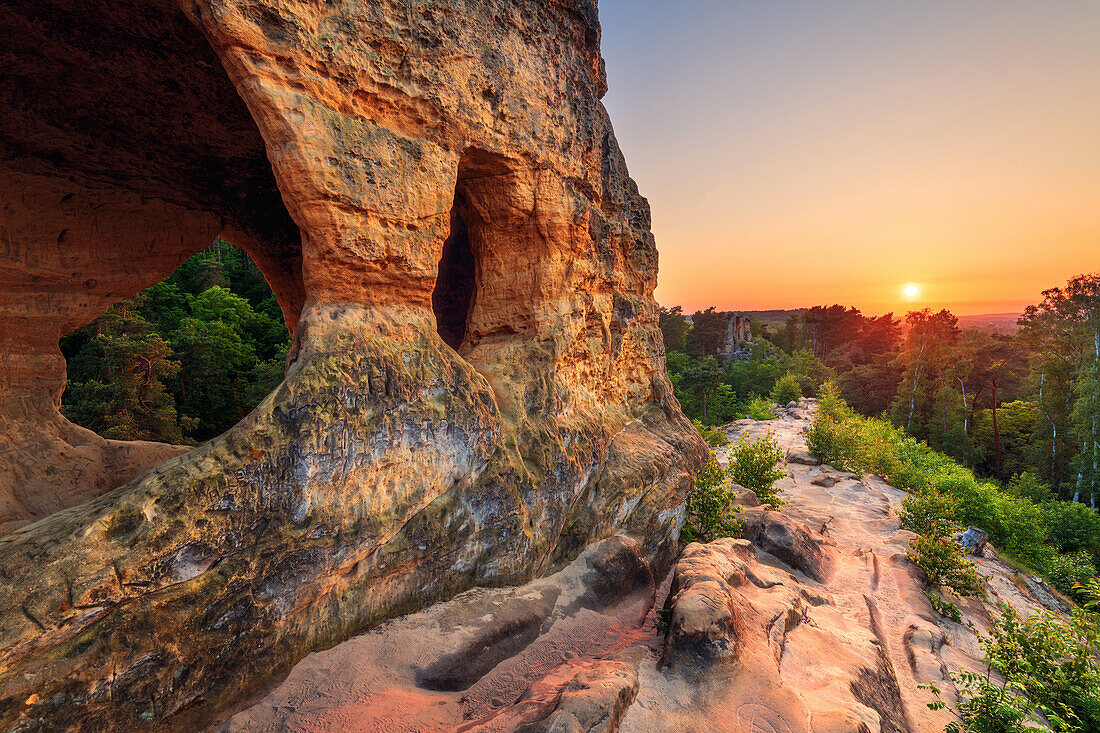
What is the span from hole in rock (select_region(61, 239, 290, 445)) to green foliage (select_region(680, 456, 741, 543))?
1007 centimetres

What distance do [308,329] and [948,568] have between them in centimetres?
1105

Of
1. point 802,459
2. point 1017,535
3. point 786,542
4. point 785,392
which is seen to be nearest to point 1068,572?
point 1017,535

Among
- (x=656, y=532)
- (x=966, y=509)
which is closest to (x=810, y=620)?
(x=656, y=532)

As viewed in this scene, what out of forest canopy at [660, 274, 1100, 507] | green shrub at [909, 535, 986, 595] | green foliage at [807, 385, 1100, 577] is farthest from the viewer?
forest canopy at [660, 274, 1100, 507]

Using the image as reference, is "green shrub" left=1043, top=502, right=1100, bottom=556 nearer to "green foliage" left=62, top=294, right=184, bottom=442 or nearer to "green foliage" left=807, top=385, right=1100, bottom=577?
"green foliage" left=807, top=385, right=1100, bottom=577

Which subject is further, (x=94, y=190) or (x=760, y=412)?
(x=760, y=412)

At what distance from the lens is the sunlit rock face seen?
123 inches

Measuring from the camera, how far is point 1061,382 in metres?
21.0

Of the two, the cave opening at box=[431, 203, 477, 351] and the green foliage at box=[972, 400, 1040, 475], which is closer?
the cave opening at box=[431, 203, 477, 351]

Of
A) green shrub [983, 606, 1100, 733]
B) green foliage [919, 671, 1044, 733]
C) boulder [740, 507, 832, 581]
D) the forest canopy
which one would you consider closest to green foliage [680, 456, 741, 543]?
boulder [740, 507, 832, 581]

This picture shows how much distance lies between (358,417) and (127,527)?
170cm

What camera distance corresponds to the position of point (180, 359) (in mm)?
18906

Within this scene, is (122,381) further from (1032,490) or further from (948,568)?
(1032,490)

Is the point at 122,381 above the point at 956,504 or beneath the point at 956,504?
above
